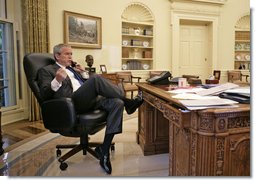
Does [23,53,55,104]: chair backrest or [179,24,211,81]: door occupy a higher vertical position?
[179,24,211,81]: door

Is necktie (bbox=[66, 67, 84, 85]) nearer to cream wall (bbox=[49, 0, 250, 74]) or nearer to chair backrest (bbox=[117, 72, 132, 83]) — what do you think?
cream wall (bbox=[49, 0, 250, 74])

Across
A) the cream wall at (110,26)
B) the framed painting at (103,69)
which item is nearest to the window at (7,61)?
the cream wall at (110,26)

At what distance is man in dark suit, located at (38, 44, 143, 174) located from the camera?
5.96 ft

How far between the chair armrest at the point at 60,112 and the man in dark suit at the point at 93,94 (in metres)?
0.11

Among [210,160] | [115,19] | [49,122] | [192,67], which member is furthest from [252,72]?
[192,67]

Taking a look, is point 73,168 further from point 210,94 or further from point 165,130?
point 210,94

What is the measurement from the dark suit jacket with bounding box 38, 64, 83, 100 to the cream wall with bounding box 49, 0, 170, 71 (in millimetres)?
2107

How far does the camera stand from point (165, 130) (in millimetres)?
2258

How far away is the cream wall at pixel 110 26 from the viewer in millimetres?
3998

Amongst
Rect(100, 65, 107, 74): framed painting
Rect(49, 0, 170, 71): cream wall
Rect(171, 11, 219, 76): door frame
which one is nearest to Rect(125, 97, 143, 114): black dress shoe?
Rect(49, 0, 170, 71): cream wall

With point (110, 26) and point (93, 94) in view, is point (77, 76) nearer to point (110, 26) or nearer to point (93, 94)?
point (93, 94)

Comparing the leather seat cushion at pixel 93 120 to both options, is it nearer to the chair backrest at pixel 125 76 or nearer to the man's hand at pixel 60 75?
the man's hand at pixel 60 75

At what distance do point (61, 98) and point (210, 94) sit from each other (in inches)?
42.3

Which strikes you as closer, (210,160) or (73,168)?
(210,160)
